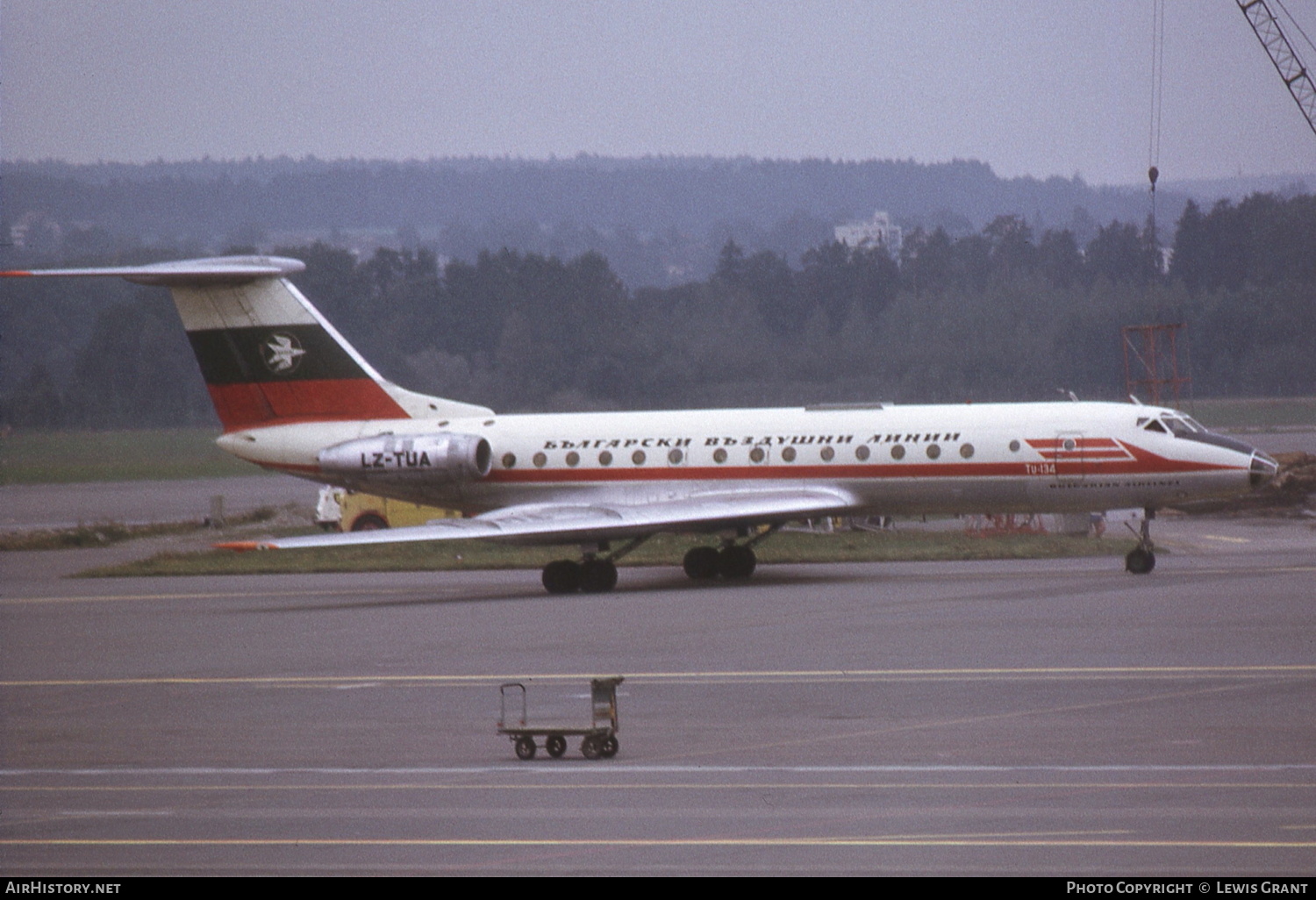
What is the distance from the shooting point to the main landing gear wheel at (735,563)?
90.5 feet

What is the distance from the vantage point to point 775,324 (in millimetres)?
64875

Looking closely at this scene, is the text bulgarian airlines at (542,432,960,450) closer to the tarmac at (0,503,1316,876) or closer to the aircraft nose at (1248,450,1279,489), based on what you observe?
the tarmac at (0,503,1316,876)

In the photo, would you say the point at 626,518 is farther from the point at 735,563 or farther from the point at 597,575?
the point at 735,563

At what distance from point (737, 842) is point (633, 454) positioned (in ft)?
63.1

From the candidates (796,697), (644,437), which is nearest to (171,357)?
(644,437)

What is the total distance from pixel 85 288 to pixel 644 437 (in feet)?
85.0

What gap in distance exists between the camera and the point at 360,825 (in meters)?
9.61

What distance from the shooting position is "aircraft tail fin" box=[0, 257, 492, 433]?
29.0 metres

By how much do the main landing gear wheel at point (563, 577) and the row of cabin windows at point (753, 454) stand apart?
2.46 m

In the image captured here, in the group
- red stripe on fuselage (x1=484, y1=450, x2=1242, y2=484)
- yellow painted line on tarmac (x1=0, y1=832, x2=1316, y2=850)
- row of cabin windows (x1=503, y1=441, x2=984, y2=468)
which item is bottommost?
yellow painted line on tarmac (x1=0, y1=832, x2=1316, y2=850)

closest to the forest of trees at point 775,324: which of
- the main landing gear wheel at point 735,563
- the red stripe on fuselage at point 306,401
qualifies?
the red stripe on fuselage at point 306,401

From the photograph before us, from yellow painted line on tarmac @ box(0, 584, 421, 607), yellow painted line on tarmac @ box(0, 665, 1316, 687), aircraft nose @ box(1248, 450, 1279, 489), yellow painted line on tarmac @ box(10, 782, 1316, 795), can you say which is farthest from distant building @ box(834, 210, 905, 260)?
yellow painted line on tarmac @ box(10, 782, 1316, 795)

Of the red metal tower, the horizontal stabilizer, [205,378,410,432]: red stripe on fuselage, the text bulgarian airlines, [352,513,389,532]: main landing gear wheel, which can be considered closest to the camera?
the text bulgarian airlines

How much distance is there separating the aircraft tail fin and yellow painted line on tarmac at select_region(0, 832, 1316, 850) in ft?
65.8
